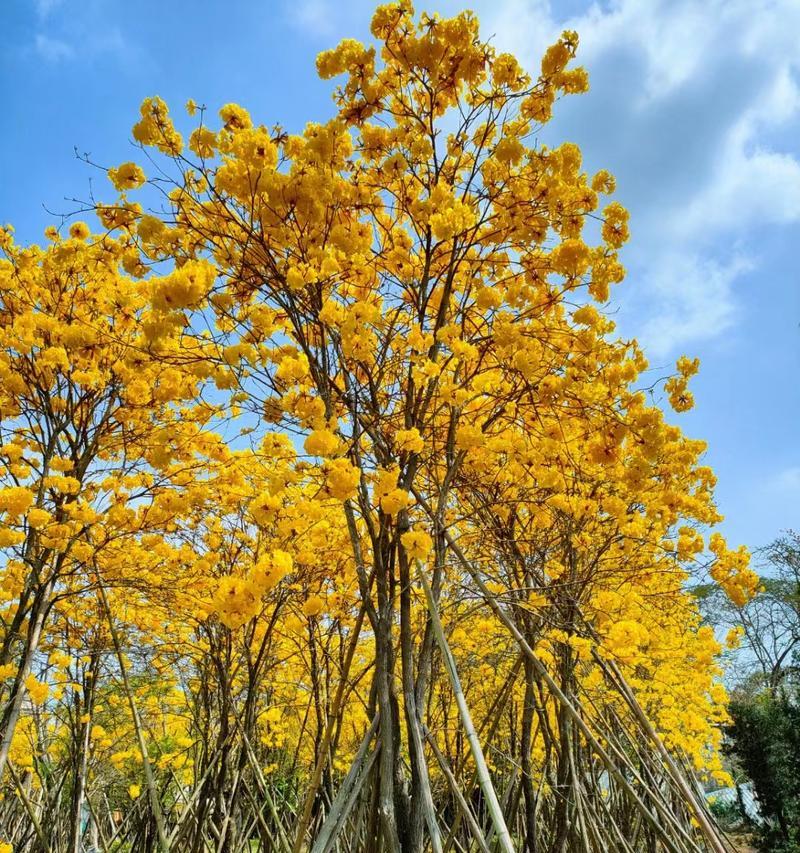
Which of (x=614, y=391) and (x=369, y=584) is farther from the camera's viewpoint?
(x=614, y=391)

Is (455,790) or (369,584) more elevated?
(369,584)

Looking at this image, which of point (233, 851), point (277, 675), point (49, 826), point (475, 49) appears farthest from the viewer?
point (277, 675)

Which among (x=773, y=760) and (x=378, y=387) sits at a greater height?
(x=378, y=387)

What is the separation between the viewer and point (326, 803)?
5.08 metres

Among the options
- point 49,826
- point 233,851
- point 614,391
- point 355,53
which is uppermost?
point 355,53

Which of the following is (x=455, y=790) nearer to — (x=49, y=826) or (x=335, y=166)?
(x=335, y=166)

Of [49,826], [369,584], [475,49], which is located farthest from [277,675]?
[475,49]

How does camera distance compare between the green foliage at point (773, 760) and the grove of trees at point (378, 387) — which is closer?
the grove of trees at point (378, 387)

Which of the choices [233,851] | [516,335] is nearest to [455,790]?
[516,335]

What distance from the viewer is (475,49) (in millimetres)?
2344

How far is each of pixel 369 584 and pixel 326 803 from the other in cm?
398

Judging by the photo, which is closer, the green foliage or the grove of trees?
the grove of trees

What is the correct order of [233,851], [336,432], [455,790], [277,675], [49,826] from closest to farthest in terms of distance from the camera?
[455,790]
[336,432]
[233,851]
[49,826]
[277,675]

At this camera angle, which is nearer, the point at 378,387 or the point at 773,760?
the point at 378,387
